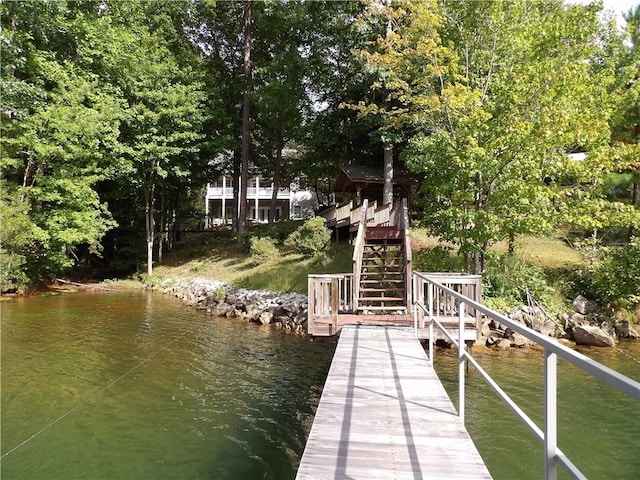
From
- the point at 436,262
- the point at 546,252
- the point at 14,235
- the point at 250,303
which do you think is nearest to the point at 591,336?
the point at 436,262

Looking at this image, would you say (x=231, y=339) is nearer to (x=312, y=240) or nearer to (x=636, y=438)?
(x=312, y=240)

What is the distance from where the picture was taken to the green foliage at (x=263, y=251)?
63.2ft

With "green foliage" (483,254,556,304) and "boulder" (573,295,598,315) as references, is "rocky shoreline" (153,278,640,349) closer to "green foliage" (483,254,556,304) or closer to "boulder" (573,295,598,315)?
"boulder" (573,295,598,315)

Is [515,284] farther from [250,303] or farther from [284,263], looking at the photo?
[284,263]

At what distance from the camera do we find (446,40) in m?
13.8

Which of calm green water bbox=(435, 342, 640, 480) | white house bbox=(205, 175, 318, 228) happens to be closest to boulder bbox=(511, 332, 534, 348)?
calm green water bbox=(435, 342, 640, 480)

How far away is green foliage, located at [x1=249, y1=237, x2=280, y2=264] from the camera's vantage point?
63.2ft

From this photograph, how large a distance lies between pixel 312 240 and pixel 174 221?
54.1 feet

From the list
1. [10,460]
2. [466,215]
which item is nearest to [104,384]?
[10,460]

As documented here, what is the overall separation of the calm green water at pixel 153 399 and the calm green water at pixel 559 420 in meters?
2.76

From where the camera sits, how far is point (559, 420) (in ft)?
20.1

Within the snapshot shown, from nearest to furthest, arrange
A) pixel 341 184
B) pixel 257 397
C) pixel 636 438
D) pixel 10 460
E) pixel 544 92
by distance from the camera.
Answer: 1. pixel 10 460
2. pixel 636 438
3. pixel 257 397
4. pixel 544 92
5. pixel 341 184

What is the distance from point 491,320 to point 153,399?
8925 millimetres

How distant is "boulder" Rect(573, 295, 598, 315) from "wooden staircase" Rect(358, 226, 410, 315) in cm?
525
